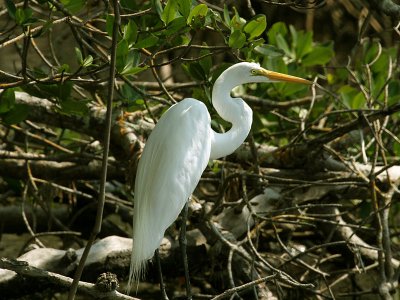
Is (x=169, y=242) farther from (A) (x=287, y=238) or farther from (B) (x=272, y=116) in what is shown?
(B) (x=272, y=116)

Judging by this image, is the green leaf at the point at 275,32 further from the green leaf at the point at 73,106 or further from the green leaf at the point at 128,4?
the green leaf at the point at 73,106

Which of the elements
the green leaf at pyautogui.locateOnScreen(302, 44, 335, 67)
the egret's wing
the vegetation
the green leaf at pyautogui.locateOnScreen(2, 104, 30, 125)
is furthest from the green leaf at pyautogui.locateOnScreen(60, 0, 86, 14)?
the green leaf at pyautogui.locateOnScreen(302, 44, 335, 67)

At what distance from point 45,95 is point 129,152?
0.58 metres

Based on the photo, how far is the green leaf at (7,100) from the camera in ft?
9.21

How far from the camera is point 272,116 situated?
391 centimetres

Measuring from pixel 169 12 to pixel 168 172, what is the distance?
1.84ft

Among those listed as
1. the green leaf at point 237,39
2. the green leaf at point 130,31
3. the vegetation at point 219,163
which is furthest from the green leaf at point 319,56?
the green leaf at point 130,31

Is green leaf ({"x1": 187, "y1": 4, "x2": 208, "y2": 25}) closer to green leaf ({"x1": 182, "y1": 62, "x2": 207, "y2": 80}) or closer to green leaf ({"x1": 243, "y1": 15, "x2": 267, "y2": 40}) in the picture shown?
green leaf ({"x1": 243, "y1": 15, "x2": 267, "y2": 40})

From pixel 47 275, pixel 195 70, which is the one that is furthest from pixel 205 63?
pixel 47 275

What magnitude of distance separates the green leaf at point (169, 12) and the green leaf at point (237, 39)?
25 centimetres

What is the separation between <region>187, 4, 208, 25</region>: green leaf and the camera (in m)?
2.29

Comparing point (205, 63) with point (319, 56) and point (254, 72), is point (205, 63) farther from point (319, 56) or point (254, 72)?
point (319, 56)

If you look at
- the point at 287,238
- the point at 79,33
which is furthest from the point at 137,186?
the point at 287,238

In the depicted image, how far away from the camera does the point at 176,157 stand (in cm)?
257
